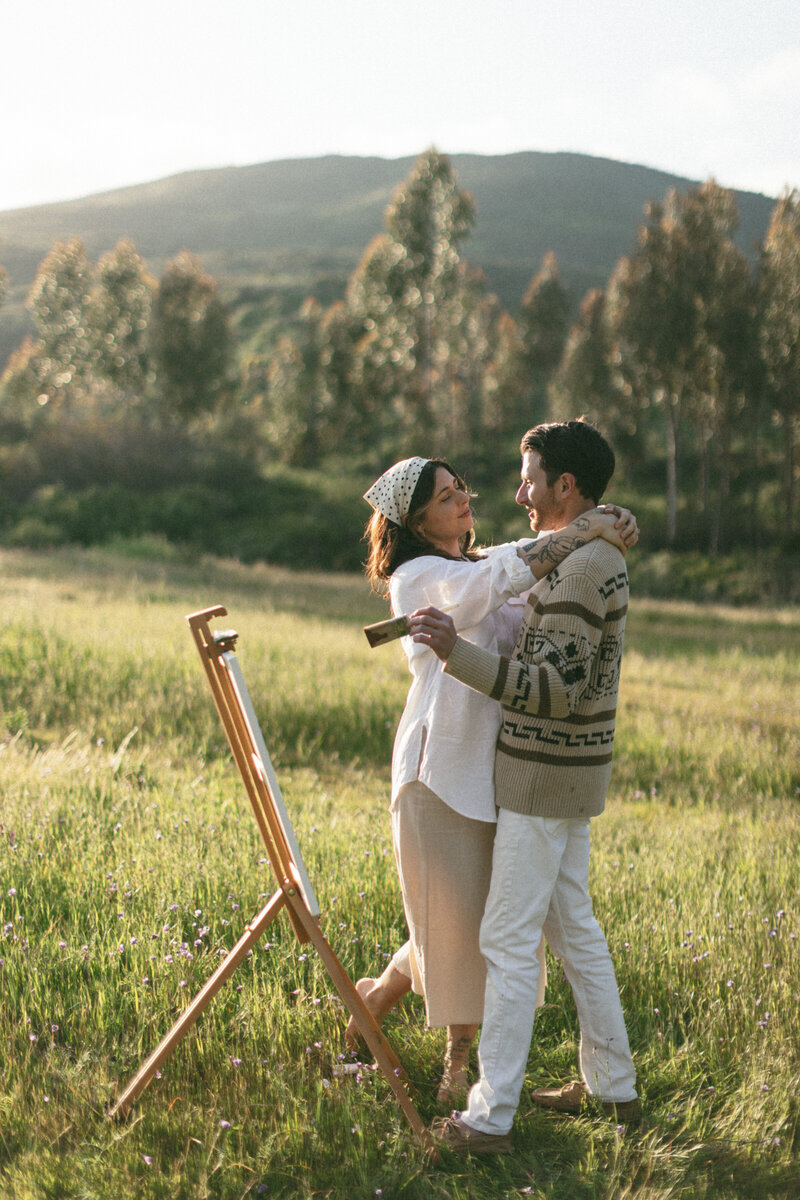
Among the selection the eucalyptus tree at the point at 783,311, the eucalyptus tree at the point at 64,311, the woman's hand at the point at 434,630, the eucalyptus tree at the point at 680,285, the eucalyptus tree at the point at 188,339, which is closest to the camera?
the woman's hand at the point at 434,630

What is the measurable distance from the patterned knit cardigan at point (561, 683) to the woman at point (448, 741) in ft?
0.28

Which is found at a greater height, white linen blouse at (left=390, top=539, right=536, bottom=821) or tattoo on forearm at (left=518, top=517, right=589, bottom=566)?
tattoo on forearm at (left=518, top=517, right=589, bottom=566)

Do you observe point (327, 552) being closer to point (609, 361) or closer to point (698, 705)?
point (609, 361)

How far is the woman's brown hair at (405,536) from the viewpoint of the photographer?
3.46 meters

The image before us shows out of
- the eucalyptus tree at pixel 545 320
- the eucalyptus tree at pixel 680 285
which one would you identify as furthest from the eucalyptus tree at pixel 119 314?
the eucalyptus tree at pixel 680 285

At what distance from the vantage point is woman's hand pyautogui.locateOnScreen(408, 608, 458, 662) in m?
3.07

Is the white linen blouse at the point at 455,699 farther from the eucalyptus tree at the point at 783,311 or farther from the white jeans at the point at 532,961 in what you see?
the eucalyptus tree at the point at 783,311

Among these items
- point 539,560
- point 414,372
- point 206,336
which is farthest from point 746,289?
point 539,560

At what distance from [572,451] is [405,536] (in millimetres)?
670

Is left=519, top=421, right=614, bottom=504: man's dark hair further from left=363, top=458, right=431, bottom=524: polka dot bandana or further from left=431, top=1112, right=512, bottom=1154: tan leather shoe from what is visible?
left=431, top=1112, right=512, bottom=1154: tan leather shoe

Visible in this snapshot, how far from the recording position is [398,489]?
11.3 feet

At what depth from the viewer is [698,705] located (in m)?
11.4

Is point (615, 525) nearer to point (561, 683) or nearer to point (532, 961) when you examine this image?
point (561, 683)

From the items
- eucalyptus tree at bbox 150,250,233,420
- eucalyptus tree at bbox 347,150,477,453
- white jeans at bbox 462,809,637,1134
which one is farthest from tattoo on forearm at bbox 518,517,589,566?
eucalyptus tree at bbox 150,250,233,420
